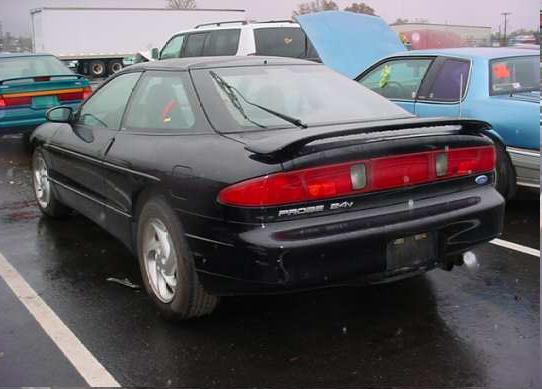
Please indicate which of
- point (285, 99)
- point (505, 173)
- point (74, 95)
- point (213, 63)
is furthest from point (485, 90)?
point (74, 95)

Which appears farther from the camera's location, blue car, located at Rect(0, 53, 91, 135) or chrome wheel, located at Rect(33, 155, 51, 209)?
blue car, located at Rect(0, 53, 91, 135)

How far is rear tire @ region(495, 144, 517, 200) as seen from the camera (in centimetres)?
521

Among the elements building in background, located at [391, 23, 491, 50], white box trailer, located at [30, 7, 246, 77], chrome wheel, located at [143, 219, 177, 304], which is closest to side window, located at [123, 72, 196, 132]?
chrome wheel, located at [143, 219, 177, 304]

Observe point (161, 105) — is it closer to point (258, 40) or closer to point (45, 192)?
point (45, 192)

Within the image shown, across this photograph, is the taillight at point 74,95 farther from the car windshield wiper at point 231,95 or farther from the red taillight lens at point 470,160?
the red taillight lens at point 470,160

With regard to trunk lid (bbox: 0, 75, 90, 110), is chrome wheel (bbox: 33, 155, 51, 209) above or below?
below

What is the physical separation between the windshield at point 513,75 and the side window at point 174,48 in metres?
8.27

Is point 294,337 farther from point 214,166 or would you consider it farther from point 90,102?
point 90,102

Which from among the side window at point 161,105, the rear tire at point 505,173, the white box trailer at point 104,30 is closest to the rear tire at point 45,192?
the side window at point 161,105

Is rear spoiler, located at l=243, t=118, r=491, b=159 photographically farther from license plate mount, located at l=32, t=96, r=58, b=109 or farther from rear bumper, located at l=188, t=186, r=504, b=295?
license plate mount, located at l=32, t=96, r=58, b=109

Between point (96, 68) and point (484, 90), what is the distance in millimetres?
30479

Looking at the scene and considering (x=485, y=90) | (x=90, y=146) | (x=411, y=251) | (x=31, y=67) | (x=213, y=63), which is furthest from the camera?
(x=31, y=67)

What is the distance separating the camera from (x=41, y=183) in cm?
584

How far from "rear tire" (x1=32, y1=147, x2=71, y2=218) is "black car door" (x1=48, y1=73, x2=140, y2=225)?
0.46 metres
